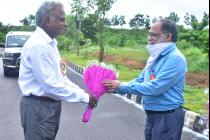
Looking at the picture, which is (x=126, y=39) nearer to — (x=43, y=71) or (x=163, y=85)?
(x=163, y=85)

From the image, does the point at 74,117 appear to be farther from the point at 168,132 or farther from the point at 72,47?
the point at 72,47

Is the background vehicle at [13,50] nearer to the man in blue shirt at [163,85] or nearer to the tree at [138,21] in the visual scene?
the man in blue shirt at [163,85]

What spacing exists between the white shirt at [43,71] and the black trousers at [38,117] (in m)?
0.08

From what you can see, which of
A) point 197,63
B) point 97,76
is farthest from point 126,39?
point 97,76

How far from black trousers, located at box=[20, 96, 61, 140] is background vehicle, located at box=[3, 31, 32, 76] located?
16789 mm

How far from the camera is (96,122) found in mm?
10367

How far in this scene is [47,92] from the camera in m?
4.58

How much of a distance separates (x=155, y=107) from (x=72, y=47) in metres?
47.9

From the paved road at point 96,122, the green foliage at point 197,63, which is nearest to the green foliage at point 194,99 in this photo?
the paved road at point 96,122

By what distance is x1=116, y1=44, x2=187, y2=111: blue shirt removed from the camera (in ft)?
15.7

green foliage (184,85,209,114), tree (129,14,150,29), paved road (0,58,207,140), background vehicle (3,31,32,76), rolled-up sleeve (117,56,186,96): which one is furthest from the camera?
tree (129,14,150,29)

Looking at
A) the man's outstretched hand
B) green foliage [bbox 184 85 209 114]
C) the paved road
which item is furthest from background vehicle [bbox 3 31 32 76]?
the man's outstretched hand

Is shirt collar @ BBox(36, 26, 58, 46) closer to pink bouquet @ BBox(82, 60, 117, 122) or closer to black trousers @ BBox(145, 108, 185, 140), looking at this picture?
pink bouquet @ BBox(82, 60, 117, 122)

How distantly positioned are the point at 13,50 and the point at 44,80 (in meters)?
17.4
